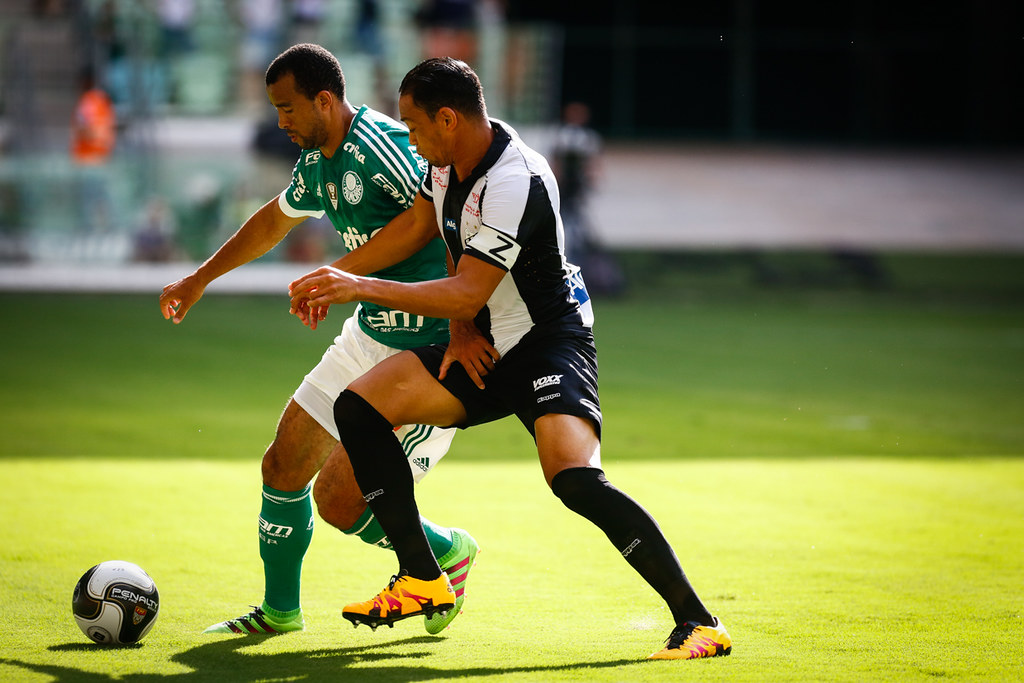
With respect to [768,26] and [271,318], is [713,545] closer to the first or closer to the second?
[271,318]

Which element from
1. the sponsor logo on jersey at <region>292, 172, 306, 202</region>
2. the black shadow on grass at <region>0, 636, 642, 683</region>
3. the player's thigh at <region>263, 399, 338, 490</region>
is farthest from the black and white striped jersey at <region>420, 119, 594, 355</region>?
the black shadow on grass at <region>0, 636, 642, 683</region>

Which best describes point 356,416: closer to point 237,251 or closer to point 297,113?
point 237,251

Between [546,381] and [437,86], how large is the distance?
107 cm

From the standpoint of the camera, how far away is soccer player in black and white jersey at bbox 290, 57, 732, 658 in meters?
4.08

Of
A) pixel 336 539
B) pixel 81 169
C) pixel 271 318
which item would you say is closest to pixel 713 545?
pixel 336 539

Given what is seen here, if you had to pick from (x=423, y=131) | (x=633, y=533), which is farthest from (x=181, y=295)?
(x=633, y=533)

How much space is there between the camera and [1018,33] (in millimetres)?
25969

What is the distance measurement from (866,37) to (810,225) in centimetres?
626

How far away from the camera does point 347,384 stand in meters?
4.73

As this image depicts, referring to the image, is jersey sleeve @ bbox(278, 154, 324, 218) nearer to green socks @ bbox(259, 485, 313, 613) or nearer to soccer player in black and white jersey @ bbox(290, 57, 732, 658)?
soccer player in black and white jersey @ bbox(290, 57, 732, 658)

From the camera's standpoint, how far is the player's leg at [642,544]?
4.07 meters

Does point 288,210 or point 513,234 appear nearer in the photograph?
point 513,234

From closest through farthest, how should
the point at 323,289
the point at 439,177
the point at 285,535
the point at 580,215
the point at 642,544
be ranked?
the point at 323,289
the point at 642,544
the point at 439,177
the point at 285,535
the point at 580,215

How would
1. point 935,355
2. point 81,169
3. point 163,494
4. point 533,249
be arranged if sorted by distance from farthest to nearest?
point 81,169 → point 935,355 → point 163,494 → point 533,249
